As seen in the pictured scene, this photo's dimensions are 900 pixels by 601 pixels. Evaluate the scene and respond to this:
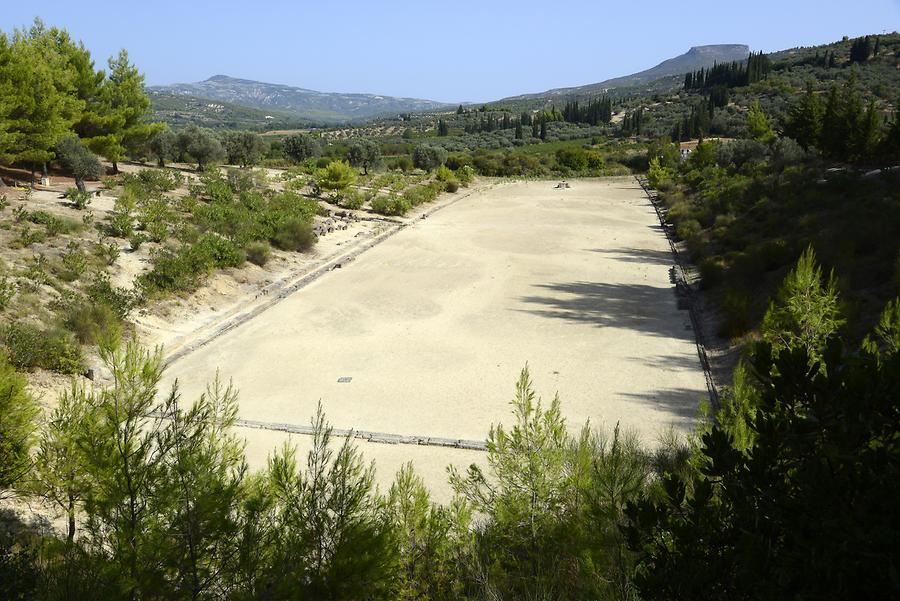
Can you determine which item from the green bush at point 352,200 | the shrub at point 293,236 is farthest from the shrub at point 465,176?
the shrub at point 293,236

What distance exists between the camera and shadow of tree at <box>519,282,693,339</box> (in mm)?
13906

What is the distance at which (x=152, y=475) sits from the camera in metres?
4.02

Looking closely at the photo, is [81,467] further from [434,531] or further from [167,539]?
[434,531]

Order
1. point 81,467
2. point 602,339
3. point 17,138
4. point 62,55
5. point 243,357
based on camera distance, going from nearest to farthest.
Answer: point 81,467, point 243,357, point 602,339, point 17,138, point 62,55

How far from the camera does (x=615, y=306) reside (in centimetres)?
1545

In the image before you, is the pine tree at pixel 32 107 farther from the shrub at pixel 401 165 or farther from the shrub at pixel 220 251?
the shrub at pixel 401 165

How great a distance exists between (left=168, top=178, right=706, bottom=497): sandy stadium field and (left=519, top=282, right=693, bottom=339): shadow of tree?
50 millimetres

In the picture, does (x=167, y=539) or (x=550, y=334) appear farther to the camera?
(x=550, y=334)

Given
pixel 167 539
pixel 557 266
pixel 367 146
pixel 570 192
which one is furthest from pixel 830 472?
pixel 367 146

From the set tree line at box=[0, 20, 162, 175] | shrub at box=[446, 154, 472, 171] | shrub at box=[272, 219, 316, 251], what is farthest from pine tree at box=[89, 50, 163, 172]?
shrub at box=[446, 154, 472, 171]

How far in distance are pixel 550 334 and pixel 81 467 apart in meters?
9.92

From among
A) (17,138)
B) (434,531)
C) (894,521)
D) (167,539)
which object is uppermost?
(17,138)

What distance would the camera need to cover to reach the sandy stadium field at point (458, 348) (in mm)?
9266

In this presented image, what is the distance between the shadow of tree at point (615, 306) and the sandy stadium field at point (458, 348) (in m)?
0.05
